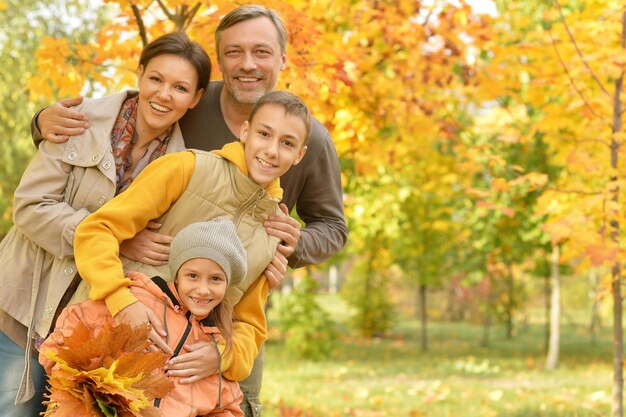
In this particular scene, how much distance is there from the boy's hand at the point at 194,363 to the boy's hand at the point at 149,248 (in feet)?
0.99

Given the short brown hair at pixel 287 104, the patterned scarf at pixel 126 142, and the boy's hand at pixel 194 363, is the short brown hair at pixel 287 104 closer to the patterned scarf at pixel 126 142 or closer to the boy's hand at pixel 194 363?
the patterned scarf at pixel 126 142

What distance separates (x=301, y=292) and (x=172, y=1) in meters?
10.0

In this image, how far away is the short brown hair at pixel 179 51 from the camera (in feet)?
9.00

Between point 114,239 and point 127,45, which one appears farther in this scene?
point 127,45

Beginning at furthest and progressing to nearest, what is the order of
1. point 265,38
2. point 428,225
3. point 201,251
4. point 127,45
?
point 428,225 → point 127,45 → point 265,38 → point 201,251

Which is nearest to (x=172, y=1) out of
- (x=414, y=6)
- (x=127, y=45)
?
(x=127, y=45)

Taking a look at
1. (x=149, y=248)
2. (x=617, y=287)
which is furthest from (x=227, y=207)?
(x=617, y=287)

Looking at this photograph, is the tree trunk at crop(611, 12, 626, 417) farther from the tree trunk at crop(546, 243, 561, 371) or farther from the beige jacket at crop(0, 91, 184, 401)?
the tree trunk at crop(546, 243, 561, 371)

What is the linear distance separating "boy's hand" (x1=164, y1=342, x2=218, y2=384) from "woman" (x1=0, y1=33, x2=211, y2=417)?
49cm

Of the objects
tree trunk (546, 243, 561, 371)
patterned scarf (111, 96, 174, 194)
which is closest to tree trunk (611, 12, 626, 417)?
patterned scarf (111, 96, 174, 194)

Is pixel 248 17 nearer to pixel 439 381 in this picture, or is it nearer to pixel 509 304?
pixel 439 381

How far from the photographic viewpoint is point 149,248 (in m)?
2.54

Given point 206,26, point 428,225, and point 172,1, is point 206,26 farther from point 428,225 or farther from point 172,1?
point 428,225

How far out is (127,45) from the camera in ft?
17.0
